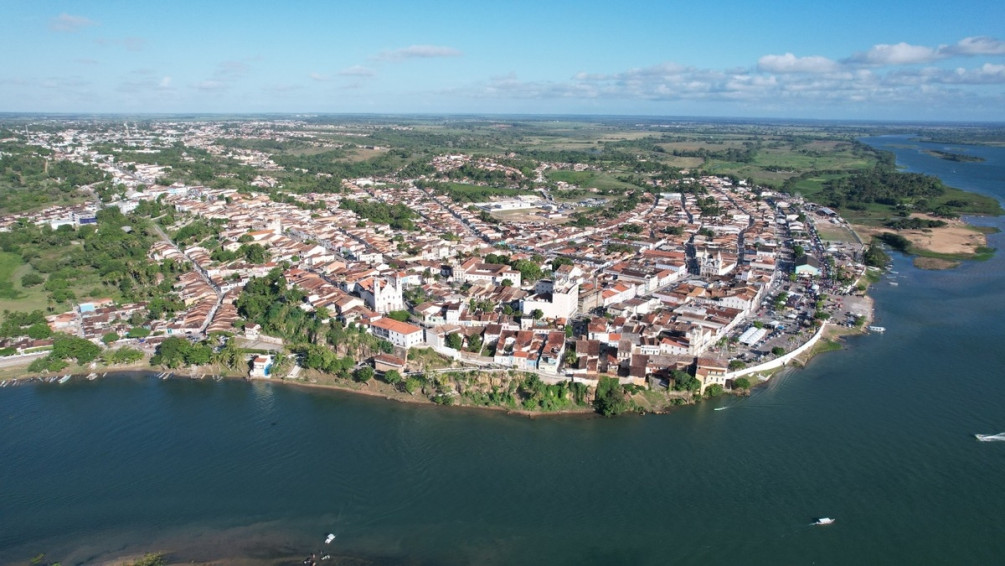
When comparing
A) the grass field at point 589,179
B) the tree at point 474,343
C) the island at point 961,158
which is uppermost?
the island at point 961,158

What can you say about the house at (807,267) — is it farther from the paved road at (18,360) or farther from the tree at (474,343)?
the paved road at (18,360)

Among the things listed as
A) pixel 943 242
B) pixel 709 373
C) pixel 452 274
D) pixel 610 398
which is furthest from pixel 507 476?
pixel 943 242

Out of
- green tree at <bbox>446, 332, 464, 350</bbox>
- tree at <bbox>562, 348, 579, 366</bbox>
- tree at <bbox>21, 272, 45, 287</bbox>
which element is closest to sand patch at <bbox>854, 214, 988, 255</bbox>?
tree at <bbox>562, 348, 579, 366</bbox>

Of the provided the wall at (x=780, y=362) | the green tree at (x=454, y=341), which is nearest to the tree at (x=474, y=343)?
the green tree at (x=454, y=341)

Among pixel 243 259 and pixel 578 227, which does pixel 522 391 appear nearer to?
pixel 243 259

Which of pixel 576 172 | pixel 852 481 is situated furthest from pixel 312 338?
pixel 576 172

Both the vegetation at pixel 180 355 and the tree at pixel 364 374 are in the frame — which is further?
the vegetation at pixel 180 355

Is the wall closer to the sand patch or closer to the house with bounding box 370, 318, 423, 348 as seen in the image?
the house with bounding box 370, 318, 423, 348
